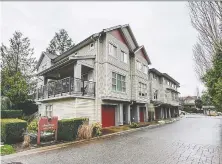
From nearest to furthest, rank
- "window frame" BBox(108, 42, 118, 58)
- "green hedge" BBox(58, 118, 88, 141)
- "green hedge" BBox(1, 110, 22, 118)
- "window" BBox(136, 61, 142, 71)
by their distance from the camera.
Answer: "green hedge" BBox(58, 118, 88, 141), "window frame" BBox(108, 42, 118, 58), "green hedge" BBox(1, 110, 22, 118), "window" BBox(136, 61, 142, 71)

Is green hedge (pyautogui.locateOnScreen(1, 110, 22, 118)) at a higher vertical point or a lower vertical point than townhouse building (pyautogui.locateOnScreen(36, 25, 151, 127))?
lower

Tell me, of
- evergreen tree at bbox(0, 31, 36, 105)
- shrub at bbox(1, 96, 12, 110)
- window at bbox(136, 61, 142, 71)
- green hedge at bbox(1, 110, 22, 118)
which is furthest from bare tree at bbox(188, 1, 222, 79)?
evergreen tree at bbox(0, 31, 36, 105)

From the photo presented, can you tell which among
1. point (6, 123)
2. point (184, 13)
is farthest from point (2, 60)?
point (184, 13)

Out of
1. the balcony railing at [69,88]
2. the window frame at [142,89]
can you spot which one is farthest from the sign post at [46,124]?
the window frame at [142,89]

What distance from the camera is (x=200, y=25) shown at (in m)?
12.3

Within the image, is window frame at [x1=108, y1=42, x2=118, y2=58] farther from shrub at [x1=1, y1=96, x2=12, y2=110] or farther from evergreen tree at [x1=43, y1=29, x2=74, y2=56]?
evergreen tree at [x1=43, y1=29, x2=74, y2=56]

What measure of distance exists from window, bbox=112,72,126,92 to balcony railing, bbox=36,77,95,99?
2.73 meters

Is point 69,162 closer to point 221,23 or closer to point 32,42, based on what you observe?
point 221,23

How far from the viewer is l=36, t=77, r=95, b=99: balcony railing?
1643 cm

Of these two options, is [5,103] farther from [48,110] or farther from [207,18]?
[207,18]

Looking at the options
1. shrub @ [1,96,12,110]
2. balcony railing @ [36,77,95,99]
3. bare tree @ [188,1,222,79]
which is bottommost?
shrub @ [1,96,12,110]

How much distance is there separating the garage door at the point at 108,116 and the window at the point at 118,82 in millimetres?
2128

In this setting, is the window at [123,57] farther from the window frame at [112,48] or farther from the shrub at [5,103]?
the shrub at [5,103]

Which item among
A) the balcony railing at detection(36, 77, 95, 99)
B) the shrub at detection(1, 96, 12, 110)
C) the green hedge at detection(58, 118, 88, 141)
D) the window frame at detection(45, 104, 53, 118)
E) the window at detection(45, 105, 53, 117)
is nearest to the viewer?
the green hedge at detection(58, 118, 88, 141)
